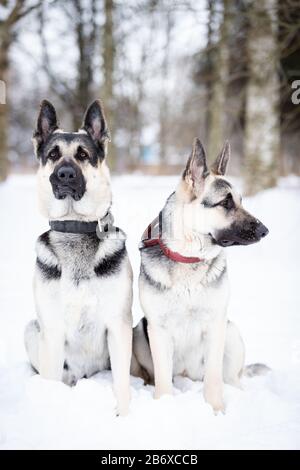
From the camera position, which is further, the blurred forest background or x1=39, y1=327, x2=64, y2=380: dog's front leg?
the blurred forest background

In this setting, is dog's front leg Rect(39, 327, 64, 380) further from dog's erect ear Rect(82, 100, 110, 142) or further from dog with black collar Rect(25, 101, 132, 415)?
dog's erect ear Rect(82, 100, 110, 142)

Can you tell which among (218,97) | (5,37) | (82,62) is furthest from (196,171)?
(82,62)

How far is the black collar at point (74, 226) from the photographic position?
294 centimetres

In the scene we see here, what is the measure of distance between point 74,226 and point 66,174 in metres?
0.36

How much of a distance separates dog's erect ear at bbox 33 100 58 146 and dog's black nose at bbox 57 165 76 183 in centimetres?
41

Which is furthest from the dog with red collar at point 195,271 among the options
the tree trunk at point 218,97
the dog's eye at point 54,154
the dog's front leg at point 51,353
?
the tree trunk at point 218,97

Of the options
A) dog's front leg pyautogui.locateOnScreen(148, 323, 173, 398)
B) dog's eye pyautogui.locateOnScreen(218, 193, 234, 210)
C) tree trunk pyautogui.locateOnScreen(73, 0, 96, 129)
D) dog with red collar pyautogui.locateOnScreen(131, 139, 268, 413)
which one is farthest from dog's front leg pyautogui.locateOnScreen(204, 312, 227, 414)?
tree trunk pyautogui.locateOnScreen(73, 0, 96, 129)

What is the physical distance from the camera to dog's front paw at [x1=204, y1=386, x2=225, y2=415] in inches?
118

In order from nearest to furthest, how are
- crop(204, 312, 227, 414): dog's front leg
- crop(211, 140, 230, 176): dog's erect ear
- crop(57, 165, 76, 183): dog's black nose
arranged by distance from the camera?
crop(57, 165, 76, 183): dog's black nose, crop(204, 312, 227, 414): dog's front leg, crop(211, 140, 230, 176): dog's erect ear

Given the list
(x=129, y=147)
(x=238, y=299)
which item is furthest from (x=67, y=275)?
(x=129, y=147)

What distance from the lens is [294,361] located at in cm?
385

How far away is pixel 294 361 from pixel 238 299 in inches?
61.4

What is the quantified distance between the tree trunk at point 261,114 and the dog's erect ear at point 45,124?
576 centimetres

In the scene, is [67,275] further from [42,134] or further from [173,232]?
[42,134]
